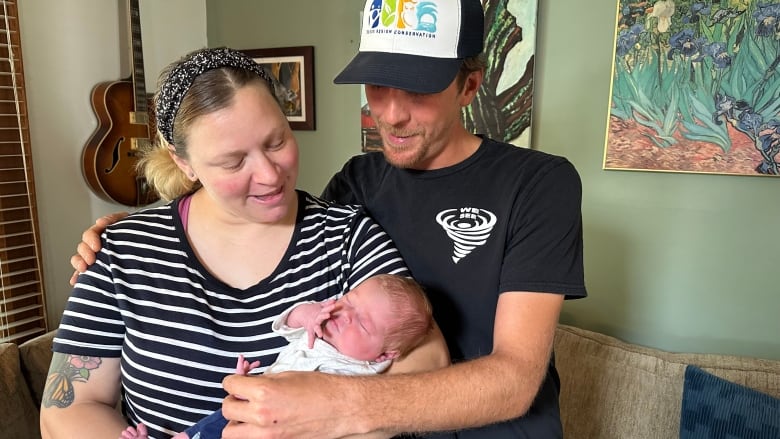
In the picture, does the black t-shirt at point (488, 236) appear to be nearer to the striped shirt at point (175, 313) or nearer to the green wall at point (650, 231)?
the striped shirt at point (175, 313)

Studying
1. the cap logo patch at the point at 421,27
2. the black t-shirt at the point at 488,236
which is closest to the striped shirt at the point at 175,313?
the black t-shirt at the point at 488,236

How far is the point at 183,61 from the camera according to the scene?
1.15m

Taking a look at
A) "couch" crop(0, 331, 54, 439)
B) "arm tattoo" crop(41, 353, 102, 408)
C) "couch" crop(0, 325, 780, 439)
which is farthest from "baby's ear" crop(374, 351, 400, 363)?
"couch" crop(0, 331, 54, 439)

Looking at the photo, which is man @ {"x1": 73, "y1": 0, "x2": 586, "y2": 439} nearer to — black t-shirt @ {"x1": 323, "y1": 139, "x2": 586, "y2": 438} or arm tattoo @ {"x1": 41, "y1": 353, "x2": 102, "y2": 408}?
black t-shirt @ {"x1": 323, "y1": 139, "x2": 586, "y2": 438}

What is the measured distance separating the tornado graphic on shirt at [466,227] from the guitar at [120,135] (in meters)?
1.74

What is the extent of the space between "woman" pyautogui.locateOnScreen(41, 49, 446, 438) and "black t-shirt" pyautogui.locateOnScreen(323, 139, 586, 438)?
5.4 inches

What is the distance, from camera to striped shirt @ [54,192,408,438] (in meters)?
1.15

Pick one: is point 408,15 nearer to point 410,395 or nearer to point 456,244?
point 456,244

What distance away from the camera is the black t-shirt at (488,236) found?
3.90 ft

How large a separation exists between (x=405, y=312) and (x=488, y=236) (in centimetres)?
29

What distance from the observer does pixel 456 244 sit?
51.3 inches

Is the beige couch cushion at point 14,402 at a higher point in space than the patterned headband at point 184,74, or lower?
lower

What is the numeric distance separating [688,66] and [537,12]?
617 millimetres

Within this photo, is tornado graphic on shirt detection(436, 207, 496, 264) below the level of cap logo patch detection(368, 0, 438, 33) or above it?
below
